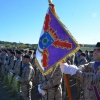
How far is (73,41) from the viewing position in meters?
3.54

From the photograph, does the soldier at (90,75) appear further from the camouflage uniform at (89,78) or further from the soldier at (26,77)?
the soldier at (26,77)

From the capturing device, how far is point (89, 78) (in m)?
3.38

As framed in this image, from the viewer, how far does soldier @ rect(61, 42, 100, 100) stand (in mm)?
3250

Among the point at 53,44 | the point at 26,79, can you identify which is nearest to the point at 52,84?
the point at 53,44


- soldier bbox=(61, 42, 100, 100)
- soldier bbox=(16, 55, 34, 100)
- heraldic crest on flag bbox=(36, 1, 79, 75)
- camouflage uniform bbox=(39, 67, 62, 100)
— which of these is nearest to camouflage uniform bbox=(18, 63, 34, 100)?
soldier bbox=(16, 55, 34, 100)

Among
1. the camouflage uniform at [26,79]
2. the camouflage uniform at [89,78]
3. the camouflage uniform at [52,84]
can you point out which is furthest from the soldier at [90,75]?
the camouflage uniform at [26,79]

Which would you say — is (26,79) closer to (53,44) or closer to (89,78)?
(53,44)

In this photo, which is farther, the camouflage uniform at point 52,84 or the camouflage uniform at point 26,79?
the camouflage uniform at point 26,79

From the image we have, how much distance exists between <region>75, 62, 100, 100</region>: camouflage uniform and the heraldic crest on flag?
18.5 inches

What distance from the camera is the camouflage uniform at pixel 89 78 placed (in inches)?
129

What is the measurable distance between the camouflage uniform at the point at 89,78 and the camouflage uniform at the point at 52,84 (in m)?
1.28

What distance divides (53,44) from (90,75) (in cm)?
99

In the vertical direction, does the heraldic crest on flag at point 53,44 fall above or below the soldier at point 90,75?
above

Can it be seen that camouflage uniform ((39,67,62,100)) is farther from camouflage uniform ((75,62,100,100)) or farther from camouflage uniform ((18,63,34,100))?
camouflage uniform ((18,63,34,100))
